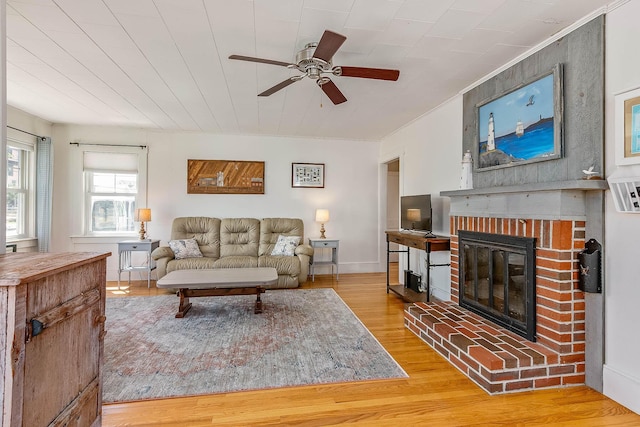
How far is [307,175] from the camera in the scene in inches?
226

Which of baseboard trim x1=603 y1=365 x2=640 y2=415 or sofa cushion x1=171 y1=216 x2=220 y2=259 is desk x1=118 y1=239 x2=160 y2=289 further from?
baseboard trim x1=603 y1=365 x2=640 y2=415

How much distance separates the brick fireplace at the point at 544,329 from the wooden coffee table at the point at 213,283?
1932 mm

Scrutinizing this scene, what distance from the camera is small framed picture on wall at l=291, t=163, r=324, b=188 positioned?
5707 mm

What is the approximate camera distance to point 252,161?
5.59 meters

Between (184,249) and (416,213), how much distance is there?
3.36m

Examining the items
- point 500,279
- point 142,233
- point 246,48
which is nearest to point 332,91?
point 246,48

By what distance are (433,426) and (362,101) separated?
10.6ft

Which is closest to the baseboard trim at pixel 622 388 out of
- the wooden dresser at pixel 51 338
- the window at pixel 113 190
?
the wooden dresser at pixel 51 338

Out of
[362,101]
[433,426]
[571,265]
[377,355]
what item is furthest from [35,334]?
[362,101]

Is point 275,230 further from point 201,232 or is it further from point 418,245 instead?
point 418,245

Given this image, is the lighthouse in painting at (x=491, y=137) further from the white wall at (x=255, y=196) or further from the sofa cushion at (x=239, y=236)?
the sofa cushion at (x=239, y=236)

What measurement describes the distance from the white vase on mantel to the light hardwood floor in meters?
1.75

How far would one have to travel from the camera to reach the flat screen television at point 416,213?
3873 millimetres

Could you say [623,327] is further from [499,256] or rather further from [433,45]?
[433,45]
